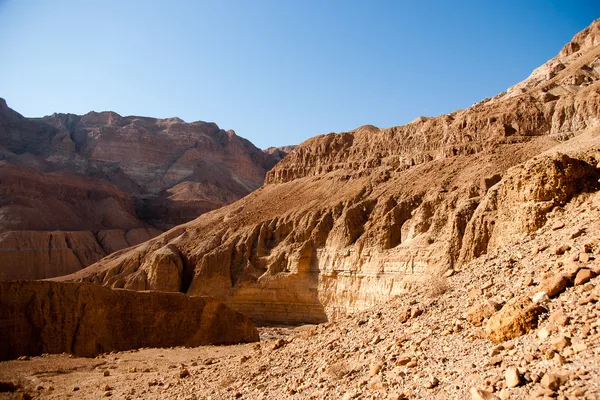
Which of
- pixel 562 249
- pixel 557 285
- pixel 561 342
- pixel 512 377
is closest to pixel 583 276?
pixel 557 285

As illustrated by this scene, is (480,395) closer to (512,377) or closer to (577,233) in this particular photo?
(512,377)

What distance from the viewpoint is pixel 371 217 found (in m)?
41.9

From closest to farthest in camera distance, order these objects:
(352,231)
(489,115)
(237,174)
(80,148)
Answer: (352,231)
(489,115)
(80,148)
(237,174)

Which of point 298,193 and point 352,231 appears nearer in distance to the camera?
point 352,231

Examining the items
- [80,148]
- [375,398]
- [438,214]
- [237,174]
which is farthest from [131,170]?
[375,398]

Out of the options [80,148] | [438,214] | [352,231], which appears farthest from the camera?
[80,148]

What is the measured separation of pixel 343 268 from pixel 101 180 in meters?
66.0

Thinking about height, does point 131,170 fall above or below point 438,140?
above

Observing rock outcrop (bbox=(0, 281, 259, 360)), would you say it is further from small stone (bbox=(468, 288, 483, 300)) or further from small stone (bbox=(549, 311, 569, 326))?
small stone (bbox=(549, 311, 569, 326))

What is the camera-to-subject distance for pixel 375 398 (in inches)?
273

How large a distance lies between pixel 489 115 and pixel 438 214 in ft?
46.7

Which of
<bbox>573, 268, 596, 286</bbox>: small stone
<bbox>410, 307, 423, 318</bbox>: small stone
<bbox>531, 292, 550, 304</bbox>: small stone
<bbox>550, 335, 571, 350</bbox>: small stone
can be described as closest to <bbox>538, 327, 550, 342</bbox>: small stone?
<bbox>550, 335, 571, 350</bbox>: small stone

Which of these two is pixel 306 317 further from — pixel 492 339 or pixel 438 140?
pixel 492 339

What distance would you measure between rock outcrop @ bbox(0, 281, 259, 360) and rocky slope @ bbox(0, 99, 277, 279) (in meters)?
46.5
